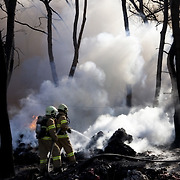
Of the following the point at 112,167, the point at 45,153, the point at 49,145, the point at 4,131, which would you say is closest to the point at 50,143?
the point at 49,145

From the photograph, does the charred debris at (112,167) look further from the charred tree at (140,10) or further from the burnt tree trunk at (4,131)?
the charred tree at (140,10)

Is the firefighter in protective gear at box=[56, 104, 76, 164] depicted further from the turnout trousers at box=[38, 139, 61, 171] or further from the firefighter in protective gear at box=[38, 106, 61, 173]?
the turnout trousers at box=[38, 139, 61, 171]

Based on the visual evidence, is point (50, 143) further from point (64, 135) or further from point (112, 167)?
point (112, 167)

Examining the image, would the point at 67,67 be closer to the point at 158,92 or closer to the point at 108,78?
the point at 108,78

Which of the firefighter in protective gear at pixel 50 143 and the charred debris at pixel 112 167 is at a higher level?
the firefighter in protective gear at pixel 50 143

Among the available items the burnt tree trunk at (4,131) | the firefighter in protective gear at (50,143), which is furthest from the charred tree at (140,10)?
the burnt tree trunk at (4,131)

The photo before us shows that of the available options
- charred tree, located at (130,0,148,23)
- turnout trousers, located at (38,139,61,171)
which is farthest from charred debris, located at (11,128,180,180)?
charred tree, located at (130,0,148,23)

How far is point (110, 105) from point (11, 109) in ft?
17.6

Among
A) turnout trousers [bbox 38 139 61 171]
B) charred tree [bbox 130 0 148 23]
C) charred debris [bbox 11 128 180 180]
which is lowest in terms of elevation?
charred debris [bbox 11 128 180 180]

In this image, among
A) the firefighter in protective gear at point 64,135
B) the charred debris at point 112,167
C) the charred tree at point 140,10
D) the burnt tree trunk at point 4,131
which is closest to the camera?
the charred debris at point 112,167

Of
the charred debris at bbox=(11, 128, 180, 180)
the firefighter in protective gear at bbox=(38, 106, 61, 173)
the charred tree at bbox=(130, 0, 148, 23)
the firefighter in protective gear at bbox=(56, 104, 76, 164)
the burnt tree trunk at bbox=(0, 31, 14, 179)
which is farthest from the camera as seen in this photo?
the charred tree at bbox=(130, 0, 148, 23)

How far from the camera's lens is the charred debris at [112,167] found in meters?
6.55

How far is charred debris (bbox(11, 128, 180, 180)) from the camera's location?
6.55 metres

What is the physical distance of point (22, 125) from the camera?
37.6ft
